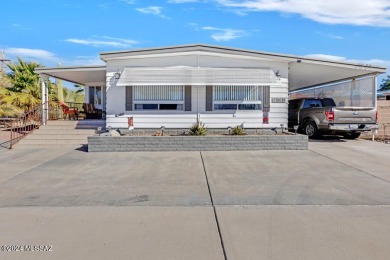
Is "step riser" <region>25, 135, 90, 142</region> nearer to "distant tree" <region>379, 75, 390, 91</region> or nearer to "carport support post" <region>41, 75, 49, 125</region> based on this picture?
"carport support post" <region>41, 75, 49, 125</region>

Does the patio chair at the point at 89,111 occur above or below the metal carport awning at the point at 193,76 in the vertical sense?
below

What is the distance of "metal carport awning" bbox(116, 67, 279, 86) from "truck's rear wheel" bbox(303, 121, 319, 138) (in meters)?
3.17

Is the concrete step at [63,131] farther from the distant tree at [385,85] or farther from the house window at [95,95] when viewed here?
the distant tree at [385,85]

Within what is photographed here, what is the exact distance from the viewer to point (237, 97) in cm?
1297

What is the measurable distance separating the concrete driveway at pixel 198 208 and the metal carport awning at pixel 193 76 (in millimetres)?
4290

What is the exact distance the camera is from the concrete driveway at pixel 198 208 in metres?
3.60

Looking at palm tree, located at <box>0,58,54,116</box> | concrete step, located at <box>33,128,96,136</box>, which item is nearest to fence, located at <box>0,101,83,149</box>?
concrete step, located at <box>33,128,96,136</box>

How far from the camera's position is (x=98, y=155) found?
1002 cm

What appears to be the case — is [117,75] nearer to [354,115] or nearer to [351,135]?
[354,115]

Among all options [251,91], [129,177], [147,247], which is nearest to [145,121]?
[251,91]

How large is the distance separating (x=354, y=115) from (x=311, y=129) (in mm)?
2046

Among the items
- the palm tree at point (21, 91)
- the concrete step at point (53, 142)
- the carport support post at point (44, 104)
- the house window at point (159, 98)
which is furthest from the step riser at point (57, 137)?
the palm tree at point (21, 91)

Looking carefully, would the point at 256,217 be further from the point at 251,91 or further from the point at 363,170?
the point at 251,91

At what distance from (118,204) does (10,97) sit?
16.7 m
